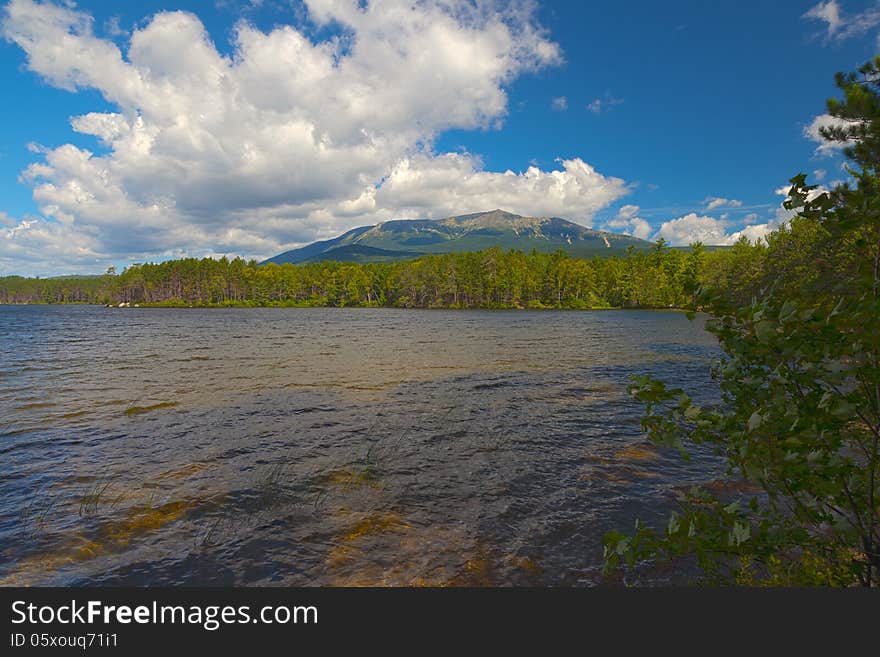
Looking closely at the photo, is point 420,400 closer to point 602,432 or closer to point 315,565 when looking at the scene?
point 602,432

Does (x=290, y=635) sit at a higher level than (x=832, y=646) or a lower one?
lower

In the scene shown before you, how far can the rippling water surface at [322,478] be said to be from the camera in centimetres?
895

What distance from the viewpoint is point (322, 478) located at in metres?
13.1

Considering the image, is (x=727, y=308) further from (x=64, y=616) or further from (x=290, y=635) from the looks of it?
(x=64, y=616)

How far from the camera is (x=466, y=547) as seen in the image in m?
9.42

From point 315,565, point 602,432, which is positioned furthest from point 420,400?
point 315,565

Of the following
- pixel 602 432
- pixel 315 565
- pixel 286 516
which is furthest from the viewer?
pixel 602 432

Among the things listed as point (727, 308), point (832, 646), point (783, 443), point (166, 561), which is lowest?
point (166, 561)

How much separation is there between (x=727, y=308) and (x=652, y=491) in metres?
9.25

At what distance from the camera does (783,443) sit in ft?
12.6

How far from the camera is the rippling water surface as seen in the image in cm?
895

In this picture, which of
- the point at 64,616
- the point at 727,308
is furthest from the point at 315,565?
the point at 727,308

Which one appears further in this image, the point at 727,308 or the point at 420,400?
the point at 420,400

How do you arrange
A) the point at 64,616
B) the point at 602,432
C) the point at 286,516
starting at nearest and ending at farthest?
the point at 64,616 → the point at 286,516 → the point at 602,432
